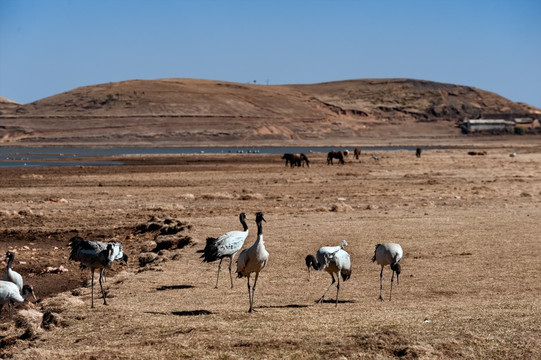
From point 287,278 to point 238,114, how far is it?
446ft

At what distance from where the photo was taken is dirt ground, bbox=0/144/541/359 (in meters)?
10.3

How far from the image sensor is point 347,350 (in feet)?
32.2

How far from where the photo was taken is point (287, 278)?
15.7 meters

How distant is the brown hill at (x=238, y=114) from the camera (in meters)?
132

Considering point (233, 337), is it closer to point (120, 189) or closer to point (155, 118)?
point (120, 189)

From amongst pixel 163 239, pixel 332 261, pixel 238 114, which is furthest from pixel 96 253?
pixel 238 114

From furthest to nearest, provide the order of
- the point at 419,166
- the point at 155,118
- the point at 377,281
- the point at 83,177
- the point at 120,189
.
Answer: the point at 155,118, the point at 419,166, the point at 83,177, the point at 120,189, the point at 377,281

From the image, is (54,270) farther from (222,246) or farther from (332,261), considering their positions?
(332,261)


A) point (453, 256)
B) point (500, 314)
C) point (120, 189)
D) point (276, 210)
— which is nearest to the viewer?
point (500, 314)

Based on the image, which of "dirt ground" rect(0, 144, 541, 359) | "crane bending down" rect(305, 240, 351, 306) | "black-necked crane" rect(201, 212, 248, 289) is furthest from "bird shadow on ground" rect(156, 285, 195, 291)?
"crane bending down" rect(305, 240, 351, 306)

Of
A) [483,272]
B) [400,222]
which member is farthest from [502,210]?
[483,272]

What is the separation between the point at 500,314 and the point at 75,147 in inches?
4493

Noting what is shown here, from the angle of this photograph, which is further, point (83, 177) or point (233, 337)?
point (83, 177)

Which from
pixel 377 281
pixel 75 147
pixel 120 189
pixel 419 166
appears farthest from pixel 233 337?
pixel 75 147
